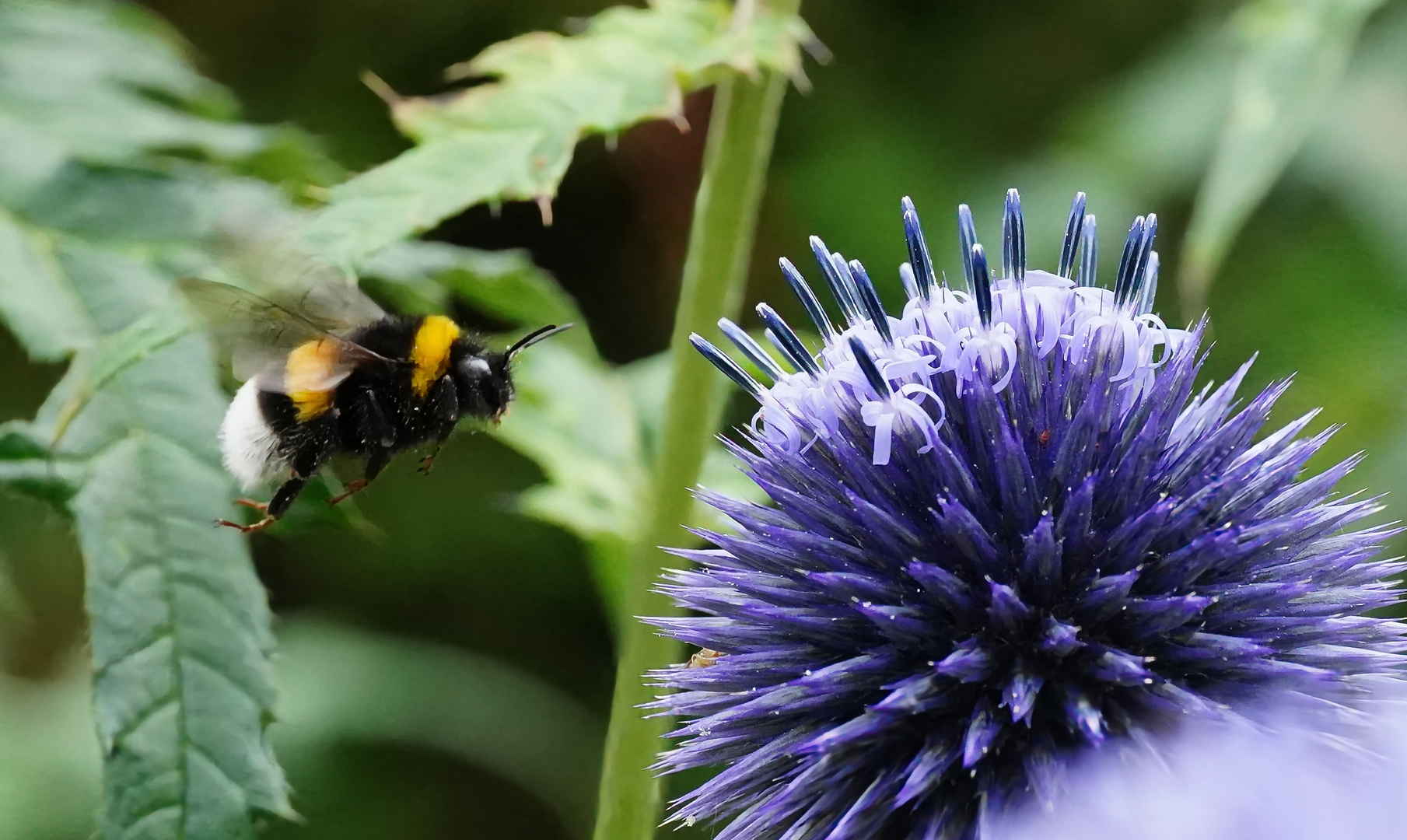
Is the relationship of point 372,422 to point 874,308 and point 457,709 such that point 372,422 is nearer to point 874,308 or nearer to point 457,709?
point 874,308

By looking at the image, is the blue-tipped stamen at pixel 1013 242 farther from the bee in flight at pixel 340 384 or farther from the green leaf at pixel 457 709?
the green leaf at pixel 457 709

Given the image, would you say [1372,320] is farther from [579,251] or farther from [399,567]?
[399,567]

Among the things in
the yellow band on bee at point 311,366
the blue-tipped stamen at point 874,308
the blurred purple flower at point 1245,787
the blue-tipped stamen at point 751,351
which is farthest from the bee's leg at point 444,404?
the blurred purple flower at point 1245,787

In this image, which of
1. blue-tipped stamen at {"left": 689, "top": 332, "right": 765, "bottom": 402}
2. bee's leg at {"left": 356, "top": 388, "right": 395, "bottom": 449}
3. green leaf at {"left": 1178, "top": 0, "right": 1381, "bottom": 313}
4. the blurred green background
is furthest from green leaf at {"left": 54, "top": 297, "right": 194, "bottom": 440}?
green leaf at {"left": 1178, "top": 0, "right": 1381, "bottom": 313}

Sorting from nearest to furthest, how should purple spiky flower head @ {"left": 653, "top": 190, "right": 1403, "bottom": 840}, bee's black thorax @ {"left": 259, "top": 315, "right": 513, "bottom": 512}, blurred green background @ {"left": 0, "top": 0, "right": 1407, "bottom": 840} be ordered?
purple spiky flower head @ {"left": 653, "top": 190, "right": 1403, "bottom": 840} < bee's black thorax @ {"left": 259, "top": 315, "right": 513, "bottom": 512} < blurred green background @ {"left": 0, "top": 0, "right": 1407, "bottom": 840}

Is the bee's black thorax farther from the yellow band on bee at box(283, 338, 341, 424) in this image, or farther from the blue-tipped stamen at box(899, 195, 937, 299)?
the blue-tipped stamen at box(899, 195, 937, 299)

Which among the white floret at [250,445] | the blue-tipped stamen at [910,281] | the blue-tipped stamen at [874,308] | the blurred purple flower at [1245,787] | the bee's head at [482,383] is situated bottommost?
the blurred purple flower at [1245,787]

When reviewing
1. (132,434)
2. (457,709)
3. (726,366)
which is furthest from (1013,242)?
(457,709)
